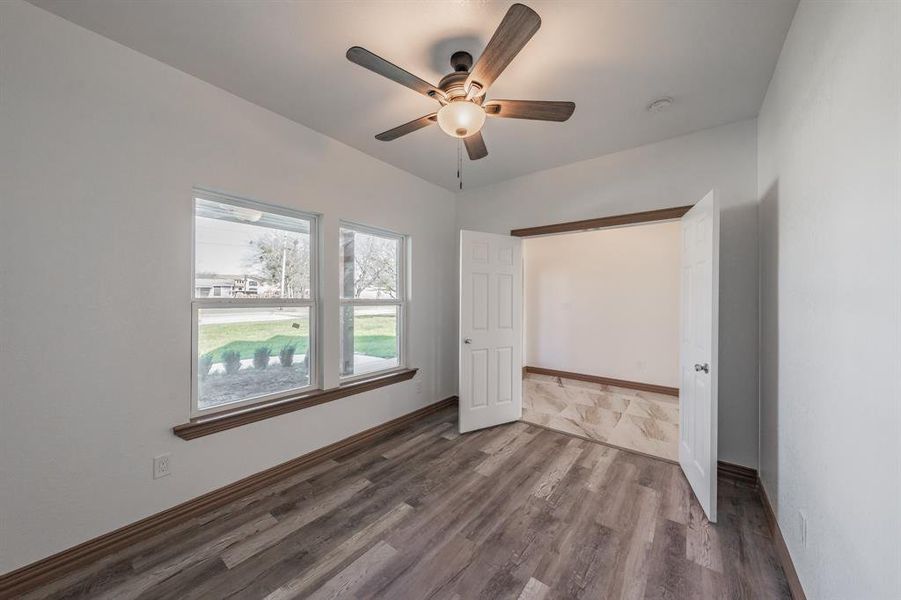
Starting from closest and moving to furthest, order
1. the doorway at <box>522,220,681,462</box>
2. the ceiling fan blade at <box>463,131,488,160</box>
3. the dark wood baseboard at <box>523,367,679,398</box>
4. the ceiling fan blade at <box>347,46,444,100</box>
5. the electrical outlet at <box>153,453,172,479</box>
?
1. the ceiling fan blade at <box>347,46,444,100</box>
2. the electrical outlet at <box>153,453,172,479</box>
3. the ceiling fan blade at <box>463,131,488,160</box>
4. the doorway at <box>522,220,681,462</box>
5. the dark wood baseboard at <box>523,367,679,398</box>

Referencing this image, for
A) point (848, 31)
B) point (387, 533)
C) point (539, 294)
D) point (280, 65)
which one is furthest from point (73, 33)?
point (539, 294)

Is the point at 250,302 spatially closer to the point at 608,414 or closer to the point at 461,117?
the point at 461,117

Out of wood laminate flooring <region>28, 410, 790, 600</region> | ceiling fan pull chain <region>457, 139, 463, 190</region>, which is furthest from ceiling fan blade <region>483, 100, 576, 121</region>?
wood laminate flooring <region>28, 410, 790, 600</region>

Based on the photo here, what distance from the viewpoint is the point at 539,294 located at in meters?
5.62

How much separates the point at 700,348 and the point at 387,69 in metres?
2.49

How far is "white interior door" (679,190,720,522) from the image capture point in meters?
1.96

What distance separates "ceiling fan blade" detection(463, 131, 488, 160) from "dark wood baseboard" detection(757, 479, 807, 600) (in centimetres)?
267

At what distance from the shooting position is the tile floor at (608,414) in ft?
9.97

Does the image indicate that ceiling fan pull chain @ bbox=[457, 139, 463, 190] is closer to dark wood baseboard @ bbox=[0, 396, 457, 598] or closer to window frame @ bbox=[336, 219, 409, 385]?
window frame @ bbox=[336, 219, 409, 385]

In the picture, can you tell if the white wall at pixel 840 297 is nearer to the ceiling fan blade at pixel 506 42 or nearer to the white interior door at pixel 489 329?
the ceiling fan blade at pixel 506 42

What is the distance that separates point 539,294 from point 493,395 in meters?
2.69

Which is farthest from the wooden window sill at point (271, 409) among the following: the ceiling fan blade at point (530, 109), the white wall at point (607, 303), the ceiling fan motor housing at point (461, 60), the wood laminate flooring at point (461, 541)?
the white wall at point (607, 303)

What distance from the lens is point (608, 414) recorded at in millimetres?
3709

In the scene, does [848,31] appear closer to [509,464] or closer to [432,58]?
[432,58]
